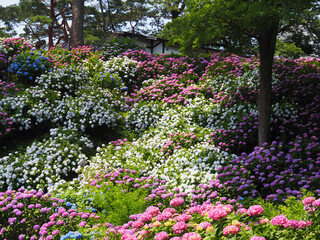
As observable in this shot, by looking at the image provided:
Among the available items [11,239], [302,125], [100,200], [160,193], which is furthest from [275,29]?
[11,239]

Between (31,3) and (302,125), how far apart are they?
60.3 ft

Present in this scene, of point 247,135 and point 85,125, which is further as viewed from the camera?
point 85,125

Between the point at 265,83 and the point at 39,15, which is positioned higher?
the point at 39,15

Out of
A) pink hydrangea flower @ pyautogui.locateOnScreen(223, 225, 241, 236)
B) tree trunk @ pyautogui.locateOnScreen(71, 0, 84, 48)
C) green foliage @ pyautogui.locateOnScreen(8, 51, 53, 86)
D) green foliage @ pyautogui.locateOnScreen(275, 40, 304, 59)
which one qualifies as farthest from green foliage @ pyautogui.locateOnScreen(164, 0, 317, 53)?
green foliage @ pyautogui.locateOnScreen(275, 40, 304, 59)

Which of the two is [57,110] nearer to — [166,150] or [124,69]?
[166,150]

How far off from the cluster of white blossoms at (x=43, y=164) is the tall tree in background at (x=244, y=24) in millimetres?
3145

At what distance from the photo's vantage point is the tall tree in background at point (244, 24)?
453 cm

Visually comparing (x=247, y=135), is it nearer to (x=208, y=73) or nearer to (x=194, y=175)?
(x=194, y=175)

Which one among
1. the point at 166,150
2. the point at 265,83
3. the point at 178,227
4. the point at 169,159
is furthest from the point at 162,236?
the point at 265,83

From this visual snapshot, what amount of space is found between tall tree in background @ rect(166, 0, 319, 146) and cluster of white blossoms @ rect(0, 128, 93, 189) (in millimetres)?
3145

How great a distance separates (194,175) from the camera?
15.7 ft

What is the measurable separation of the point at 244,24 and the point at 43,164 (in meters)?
4.38

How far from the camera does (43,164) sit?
561 cm

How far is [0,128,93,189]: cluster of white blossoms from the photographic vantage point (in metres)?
5.32
